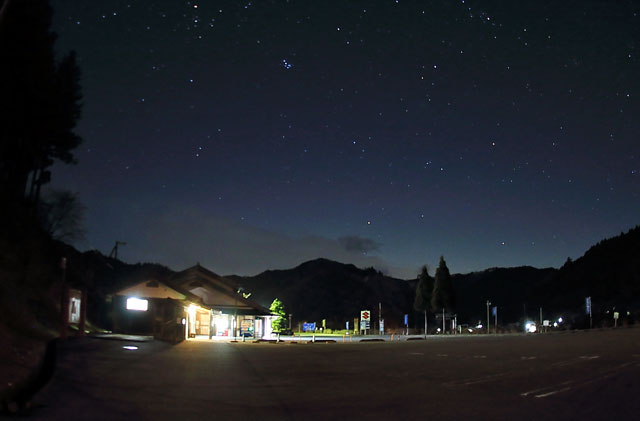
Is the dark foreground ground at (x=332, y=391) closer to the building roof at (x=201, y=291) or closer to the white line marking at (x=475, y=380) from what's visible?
the white line marking at (x=475, y=380)

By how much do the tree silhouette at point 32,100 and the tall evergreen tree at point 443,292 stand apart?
6770 cm

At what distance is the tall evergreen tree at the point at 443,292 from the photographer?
95.7m

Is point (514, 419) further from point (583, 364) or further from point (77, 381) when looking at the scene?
point (583, 364)

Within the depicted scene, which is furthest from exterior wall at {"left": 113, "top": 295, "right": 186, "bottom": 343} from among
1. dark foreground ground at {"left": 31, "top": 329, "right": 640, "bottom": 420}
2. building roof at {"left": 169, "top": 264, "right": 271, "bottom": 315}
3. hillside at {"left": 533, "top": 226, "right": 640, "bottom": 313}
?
hillside at {"left": 533, "top": 226, "right": 640, "bottom": 313}

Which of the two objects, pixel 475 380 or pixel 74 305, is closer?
pixel 475 380

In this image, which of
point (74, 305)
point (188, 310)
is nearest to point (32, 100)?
point (74, 305)

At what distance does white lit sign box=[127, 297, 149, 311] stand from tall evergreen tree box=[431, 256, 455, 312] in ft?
189

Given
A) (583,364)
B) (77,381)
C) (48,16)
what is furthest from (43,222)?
(583,364)

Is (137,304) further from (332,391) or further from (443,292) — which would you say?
(443,292)

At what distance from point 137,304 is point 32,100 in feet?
66.9

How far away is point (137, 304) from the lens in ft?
162

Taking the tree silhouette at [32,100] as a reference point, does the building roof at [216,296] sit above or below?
below

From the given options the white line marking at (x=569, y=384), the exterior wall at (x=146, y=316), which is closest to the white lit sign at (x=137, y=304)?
the exterior wall at (x=146, y=316)

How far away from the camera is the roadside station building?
48.5 metres
